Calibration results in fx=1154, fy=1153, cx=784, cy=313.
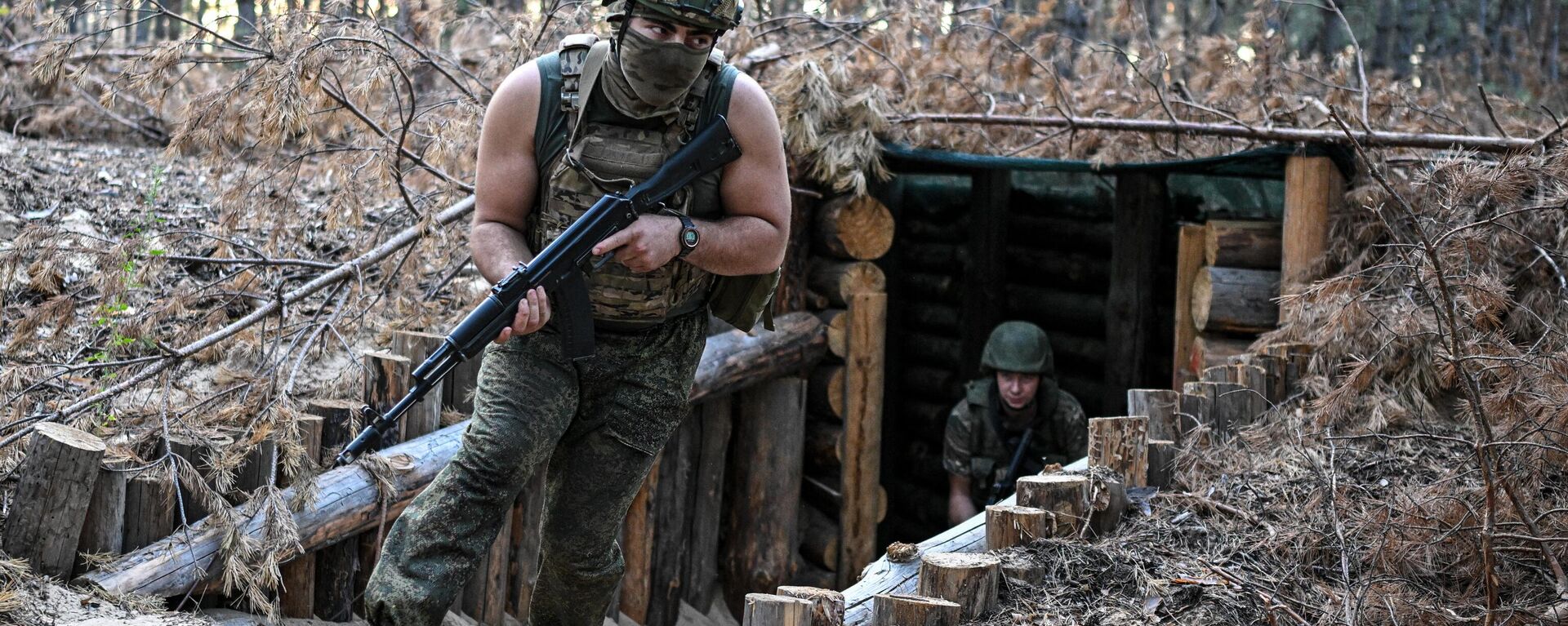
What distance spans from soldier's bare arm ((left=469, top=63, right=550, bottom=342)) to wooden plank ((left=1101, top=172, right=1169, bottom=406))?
4553mm

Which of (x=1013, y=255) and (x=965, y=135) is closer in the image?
(x=965, y=135)

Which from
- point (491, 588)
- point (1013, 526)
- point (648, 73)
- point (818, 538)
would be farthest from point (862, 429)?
point (648, 73)

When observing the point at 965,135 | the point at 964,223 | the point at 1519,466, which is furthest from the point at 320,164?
the point at 1519,466

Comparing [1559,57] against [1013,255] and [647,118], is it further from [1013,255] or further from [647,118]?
[647,118]

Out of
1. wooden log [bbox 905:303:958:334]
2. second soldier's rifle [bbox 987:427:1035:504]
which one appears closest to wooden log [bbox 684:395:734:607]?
second soldier's rifle [bbox 987:427:1035:504]

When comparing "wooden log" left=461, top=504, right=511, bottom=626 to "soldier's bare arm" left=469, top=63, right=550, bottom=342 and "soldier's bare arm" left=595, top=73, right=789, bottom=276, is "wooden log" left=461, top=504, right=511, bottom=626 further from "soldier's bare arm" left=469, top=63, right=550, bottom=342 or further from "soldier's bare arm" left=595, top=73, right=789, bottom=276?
"soldier's bare arm" left=595, top=73, right=789, bottom=276

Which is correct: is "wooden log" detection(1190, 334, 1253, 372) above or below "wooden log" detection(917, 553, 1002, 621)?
above

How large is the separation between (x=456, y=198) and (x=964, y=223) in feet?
12.4

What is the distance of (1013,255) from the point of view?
813 cm

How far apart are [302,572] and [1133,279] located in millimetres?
4878

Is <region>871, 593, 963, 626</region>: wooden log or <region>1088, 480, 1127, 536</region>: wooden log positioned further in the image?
<region>1088, 480, 1127, 536</region>: wooden log

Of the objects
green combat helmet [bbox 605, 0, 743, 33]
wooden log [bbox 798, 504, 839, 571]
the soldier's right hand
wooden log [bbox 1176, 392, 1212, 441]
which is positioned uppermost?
green combat helmet [bbox 605, 0, 743, 33]

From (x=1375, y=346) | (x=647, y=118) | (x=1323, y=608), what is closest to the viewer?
(x=647, y=118)

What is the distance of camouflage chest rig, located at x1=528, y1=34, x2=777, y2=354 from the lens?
312 cm
